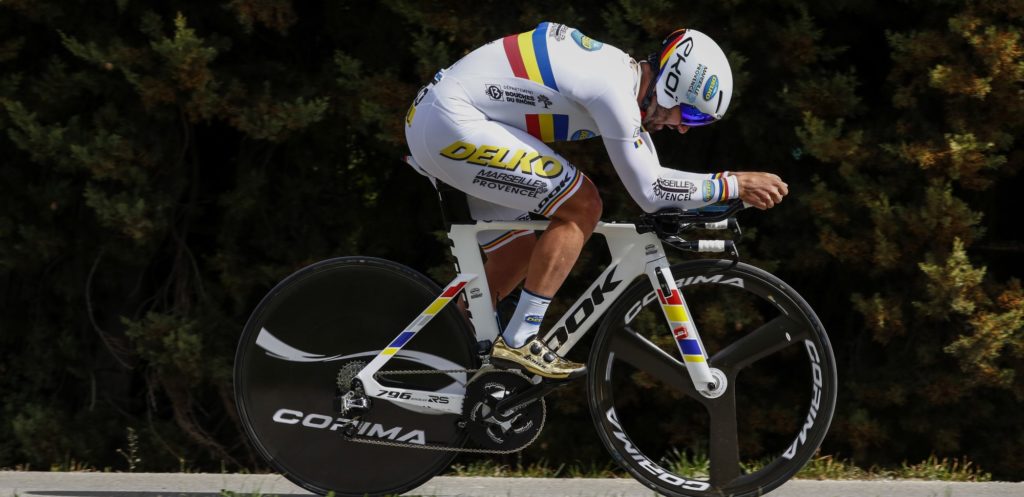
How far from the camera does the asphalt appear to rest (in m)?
4.61

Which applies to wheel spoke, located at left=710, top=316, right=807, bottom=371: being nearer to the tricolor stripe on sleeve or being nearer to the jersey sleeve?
the jersey sleeve

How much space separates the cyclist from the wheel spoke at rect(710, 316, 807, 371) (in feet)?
1.76

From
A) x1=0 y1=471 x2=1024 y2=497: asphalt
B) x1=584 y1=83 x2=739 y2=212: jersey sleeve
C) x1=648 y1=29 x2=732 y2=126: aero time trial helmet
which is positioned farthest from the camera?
x1=0 y1=471 x2=1024 y2=497: asphalt

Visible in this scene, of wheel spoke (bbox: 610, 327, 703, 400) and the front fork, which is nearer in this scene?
the front fork

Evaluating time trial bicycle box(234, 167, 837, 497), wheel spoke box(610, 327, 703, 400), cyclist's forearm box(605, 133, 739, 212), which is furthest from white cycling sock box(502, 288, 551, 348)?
cyclist's forearm box(605, 133, 739, 212)

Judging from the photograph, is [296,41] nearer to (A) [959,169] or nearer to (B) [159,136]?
(B) [159,136]

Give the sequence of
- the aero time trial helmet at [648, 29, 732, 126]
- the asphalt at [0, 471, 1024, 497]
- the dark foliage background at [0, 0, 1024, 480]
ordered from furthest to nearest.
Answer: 1. the dark foliage background at [0, 0, 1024, 480]
2. the asphalt at [0, 471, 1024, 497]
3. the aero time trial helmet at [648, 29, 732, 126]

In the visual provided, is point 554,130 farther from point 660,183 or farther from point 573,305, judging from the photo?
point 573,305

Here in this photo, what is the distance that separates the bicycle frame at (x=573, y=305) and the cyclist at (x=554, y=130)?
0.13 meters

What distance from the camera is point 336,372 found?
14.7 feet

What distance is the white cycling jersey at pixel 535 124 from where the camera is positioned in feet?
13.4

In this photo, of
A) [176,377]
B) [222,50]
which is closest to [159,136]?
[222,50]

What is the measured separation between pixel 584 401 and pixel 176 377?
7.71 feet

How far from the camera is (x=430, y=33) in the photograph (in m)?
6.72
